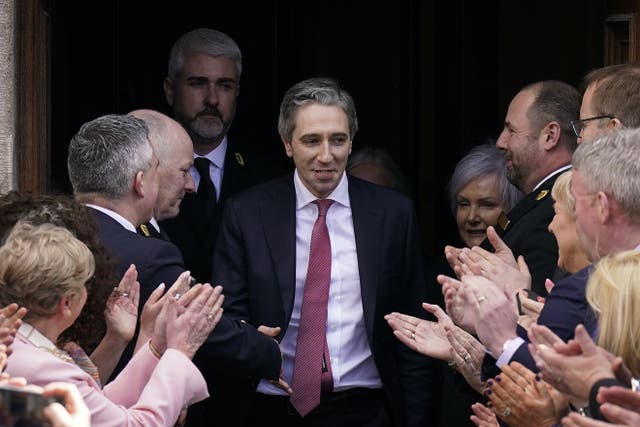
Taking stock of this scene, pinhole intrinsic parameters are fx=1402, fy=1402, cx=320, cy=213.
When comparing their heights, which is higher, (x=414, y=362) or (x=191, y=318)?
(x=191, y=318)

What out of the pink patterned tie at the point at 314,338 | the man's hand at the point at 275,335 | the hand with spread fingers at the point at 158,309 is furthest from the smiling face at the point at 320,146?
the hand with spread fingers at the point at 158,309

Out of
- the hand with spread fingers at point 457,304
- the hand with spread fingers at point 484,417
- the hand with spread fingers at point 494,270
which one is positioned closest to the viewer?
the hand with spread fingers at point 457,304

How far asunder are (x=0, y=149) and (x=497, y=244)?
1.77 meters

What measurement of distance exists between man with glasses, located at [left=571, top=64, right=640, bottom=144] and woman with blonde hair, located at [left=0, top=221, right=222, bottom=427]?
5.02 feet

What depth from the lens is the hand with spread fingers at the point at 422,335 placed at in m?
4.71

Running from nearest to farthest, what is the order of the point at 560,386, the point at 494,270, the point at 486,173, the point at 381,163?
the point at 560,386 → the point at 494,270 → the point at 486,173 → the point at 381,163

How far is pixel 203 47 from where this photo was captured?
20.8 ft

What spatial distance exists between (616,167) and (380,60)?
4.24 metres

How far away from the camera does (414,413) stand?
17.1 ft

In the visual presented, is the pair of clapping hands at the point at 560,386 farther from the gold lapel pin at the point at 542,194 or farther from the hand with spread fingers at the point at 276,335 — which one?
the gold lapel pin at the point at 542,194

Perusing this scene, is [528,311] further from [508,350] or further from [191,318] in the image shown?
[191,318]

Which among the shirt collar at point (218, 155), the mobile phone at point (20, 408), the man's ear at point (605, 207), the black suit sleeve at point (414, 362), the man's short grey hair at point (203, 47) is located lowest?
the black suit sleeve at point (414, 362)

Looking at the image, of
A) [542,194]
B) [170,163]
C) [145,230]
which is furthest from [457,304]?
[170,163]

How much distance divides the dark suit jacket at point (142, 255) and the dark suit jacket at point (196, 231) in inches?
50.7
